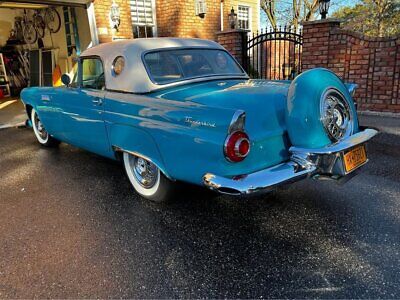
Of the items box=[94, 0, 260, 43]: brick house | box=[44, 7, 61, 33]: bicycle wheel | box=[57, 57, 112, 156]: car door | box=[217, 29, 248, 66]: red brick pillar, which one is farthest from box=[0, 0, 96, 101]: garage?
box=[57, 57, 112, 156]: car door

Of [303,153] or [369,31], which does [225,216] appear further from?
[369,31]

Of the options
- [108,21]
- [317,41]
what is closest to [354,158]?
[317,41]

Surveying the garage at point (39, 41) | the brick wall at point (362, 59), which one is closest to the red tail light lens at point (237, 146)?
the brick wall at point (362, 59)

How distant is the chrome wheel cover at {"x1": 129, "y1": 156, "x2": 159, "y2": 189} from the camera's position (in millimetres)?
3525

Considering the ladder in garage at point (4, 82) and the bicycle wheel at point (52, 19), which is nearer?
the bicycle wheel at point (52, 19)

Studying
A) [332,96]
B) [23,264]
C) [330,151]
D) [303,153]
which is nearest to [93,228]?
[23,264]

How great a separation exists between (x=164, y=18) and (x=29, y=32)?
5180 millimetres

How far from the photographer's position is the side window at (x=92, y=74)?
156 inches

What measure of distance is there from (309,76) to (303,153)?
0.63m

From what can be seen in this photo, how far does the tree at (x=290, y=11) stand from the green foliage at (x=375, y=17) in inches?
91.1

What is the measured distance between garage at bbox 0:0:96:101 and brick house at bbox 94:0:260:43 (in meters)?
0.48

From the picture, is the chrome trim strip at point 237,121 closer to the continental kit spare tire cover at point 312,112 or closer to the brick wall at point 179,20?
the continental kit spare tire cover at point 312,112

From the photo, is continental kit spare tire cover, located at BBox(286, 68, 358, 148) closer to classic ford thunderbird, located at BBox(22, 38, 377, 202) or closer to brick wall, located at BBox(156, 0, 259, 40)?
classic ford thunderbird, located at BBox(22, 38, 377, 202)

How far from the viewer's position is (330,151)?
8.74 feet
